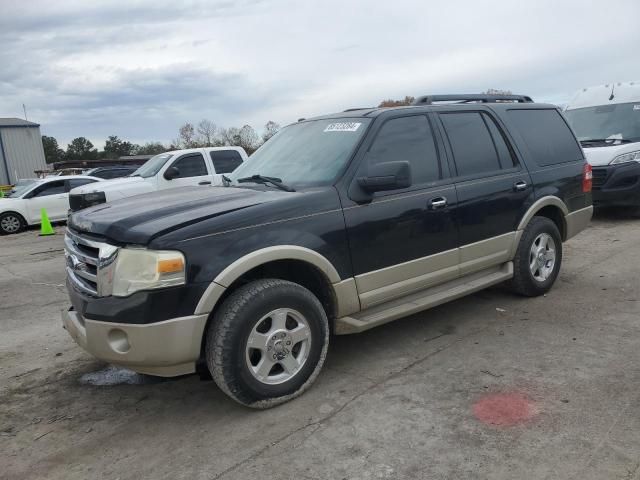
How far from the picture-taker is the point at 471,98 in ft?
17.0

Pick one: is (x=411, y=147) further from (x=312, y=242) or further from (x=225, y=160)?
(x=225, y=160)

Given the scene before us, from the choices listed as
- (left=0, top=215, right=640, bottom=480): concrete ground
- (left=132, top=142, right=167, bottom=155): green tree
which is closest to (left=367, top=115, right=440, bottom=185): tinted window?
(left=0, top=215, right=640, bottom=480): concrete ground

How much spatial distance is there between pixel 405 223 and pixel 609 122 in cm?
812

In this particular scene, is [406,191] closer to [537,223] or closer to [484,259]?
[484,259]

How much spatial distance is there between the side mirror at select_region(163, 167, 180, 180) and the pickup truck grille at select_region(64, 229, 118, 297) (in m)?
7.70

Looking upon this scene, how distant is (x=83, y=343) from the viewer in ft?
11.0

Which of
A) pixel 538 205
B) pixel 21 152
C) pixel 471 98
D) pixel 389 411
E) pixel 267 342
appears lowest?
pixel 389 411

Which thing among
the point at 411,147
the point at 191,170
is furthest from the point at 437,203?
the point at 191,170

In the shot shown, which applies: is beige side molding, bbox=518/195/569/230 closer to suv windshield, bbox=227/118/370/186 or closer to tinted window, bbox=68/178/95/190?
suv windshield, bbox=227/118/370/186

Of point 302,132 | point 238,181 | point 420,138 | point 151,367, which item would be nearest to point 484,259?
point 420,138

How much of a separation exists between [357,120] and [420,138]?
561 millimetres

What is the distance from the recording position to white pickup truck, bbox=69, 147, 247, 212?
11859mm

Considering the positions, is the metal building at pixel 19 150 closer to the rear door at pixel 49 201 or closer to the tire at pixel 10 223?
the rear door at pixel 49 201

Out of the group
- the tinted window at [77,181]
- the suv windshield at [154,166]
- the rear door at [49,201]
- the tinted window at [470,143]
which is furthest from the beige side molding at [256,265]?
the tinted window at [77,181]
